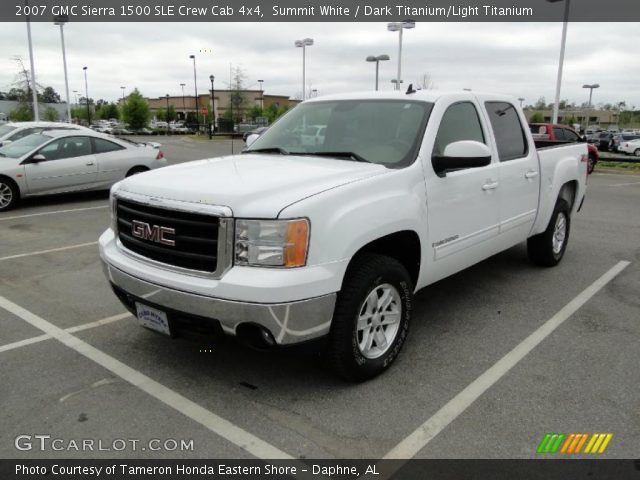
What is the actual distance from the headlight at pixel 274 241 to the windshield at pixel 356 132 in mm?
1126

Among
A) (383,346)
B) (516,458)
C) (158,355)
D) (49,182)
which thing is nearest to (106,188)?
(49,182)

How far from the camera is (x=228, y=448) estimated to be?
2879 millimetres

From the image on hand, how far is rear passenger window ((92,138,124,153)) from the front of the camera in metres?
11.5

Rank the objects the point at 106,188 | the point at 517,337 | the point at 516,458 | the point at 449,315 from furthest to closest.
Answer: the point at 106,188 < the point at 449,315 < the point at 517,337 < the point at 516,458

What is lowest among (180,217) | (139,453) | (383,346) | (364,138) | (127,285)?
(139,453)

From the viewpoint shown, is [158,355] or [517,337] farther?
[517,337]

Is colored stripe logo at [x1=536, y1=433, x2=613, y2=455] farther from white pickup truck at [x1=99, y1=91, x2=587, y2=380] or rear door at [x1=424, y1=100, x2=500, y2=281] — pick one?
rear door at [x1=424, y1=100, x2=500, y2=281]

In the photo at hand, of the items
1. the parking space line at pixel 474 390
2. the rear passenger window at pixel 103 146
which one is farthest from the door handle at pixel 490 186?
the rear passenger window at pixel 103 146

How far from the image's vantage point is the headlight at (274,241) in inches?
117

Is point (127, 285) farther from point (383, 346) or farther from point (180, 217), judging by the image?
point (383, 346)

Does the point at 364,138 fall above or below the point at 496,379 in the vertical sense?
above

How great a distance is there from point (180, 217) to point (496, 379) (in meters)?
2.35

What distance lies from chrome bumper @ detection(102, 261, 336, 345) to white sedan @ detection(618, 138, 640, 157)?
1435 inches

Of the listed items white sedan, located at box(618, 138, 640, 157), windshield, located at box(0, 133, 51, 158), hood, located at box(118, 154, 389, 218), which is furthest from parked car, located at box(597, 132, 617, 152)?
hood, located at box(118, 154, 389, 218)
